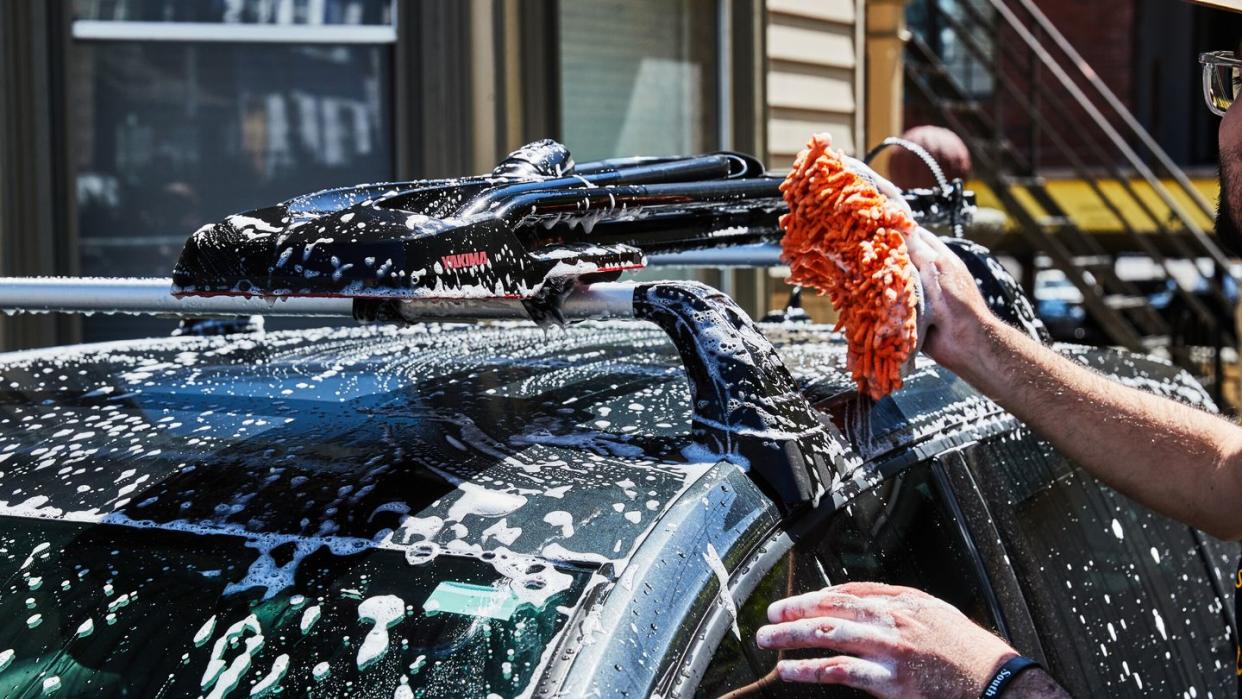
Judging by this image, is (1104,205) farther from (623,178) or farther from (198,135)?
(623,178)

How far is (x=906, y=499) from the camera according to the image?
6.39ft

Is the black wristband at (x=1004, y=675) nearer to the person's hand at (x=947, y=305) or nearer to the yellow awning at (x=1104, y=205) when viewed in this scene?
the person's hand at (x=947, y=305)

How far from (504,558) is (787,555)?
34 centimetres

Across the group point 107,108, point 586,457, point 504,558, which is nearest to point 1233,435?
point 586,457

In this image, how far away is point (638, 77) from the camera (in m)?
7.48

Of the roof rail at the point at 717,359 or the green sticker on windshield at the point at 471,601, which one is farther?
the roof rail at the point at 717,359

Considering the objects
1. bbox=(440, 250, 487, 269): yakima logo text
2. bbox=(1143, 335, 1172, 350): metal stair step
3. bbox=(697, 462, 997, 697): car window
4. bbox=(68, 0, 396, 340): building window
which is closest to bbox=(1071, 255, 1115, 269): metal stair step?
bbox=(1143, 335, 1172, 350): metal stair step

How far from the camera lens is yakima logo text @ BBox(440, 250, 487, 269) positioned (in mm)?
1464

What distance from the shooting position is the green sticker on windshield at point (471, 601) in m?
1.42

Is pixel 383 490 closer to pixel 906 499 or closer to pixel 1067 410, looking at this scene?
pixel 906 499

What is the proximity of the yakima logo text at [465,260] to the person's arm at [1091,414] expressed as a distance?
1.97 ft

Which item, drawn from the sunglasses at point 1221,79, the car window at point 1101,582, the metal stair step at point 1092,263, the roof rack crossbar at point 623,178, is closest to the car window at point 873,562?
the car window at point 1101,582

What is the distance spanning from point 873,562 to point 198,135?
4740 mm

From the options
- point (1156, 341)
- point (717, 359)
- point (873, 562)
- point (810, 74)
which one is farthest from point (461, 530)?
point (1156, 341)
